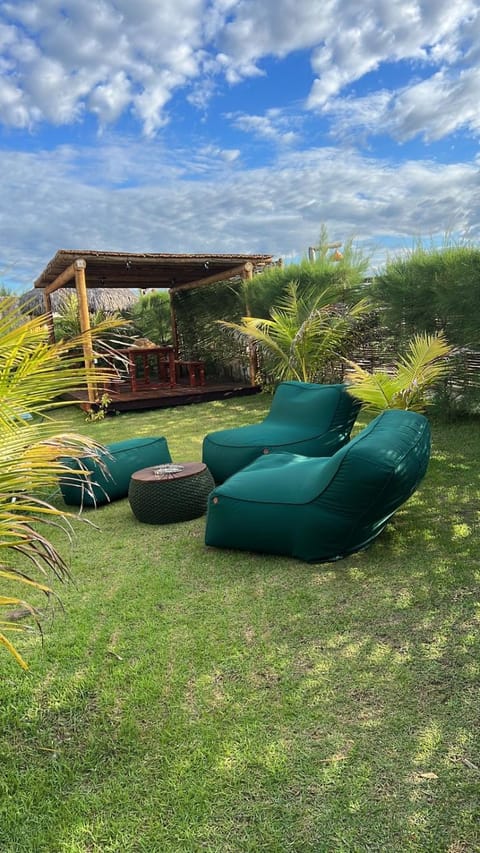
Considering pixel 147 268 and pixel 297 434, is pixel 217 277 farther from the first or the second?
pixel 297 434

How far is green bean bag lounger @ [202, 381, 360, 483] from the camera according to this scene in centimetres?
452

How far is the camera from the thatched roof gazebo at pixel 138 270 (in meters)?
9.32

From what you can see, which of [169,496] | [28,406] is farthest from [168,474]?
[28,406]

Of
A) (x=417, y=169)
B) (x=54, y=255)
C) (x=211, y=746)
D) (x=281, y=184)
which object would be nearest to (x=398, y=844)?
(x=211, y=746)

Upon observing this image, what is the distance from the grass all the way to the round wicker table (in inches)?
25.8

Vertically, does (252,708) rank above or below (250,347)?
below

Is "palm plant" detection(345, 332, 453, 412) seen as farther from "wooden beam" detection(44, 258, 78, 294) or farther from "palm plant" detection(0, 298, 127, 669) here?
"wooden beam" detection(44, 258, 78, 294)

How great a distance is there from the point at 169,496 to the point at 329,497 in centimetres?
146

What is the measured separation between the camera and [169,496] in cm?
394

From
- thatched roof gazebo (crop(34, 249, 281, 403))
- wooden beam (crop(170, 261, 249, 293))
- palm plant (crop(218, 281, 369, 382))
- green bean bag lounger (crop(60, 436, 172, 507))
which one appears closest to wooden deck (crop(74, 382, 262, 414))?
thatched roof gazebo (crop(34, 249, 281, 403))

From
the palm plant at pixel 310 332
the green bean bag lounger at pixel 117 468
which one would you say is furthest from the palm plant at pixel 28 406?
the palm plant at pixel 310 332

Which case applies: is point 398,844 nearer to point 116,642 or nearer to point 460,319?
point 116,642

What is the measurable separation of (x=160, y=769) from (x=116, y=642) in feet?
2.70

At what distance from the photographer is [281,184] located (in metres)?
12.8
